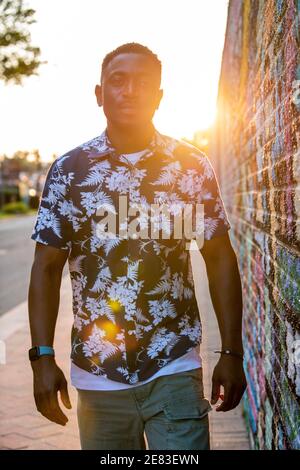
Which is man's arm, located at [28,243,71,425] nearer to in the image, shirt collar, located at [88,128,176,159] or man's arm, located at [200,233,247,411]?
shirt collar, located at [88,128,176,159]

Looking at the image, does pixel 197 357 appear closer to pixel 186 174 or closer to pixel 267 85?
pixel 186 174

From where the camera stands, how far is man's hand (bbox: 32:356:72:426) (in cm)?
249

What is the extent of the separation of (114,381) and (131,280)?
1.15 feet

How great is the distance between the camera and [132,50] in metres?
2.72

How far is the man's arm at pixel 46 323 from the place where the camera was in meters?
2.51

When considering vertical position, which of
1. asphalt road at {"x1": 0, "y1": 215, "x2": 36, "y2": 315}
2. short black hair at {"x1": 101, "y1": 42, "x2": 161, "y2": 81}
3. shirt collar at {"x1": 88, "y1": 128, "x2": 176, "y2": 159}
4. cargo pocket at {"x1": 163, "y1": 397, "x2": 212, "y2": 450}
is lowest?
asphalt road at {"x1": 0, "y1": 215, "x2": 36, "y2": 315}

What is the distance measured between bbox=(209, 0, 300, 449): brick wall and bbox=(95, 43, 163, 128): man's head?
1.55ft

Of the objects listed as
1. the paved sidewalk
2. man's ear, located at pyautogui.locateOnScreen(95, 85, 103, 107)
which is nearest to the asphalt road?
the paved sidewalk

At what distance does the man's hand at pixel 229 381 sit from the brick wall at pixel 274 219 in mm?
170

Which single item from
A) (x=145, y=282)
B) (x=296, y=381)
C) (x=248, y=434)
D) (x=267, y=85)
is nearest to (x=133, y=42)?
(x=267, y=85)

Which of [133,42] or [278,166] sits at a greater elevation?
[133,42]

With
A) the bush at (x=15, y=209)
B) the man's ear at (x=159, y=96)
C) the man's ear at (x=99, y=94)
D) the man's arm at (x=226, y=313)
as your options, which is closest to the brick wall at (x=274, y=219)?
the man's arm at (x=226, y=313)

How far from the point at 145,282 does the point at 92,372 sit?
36cm

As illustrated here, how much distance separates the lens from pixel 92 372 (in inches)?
100
